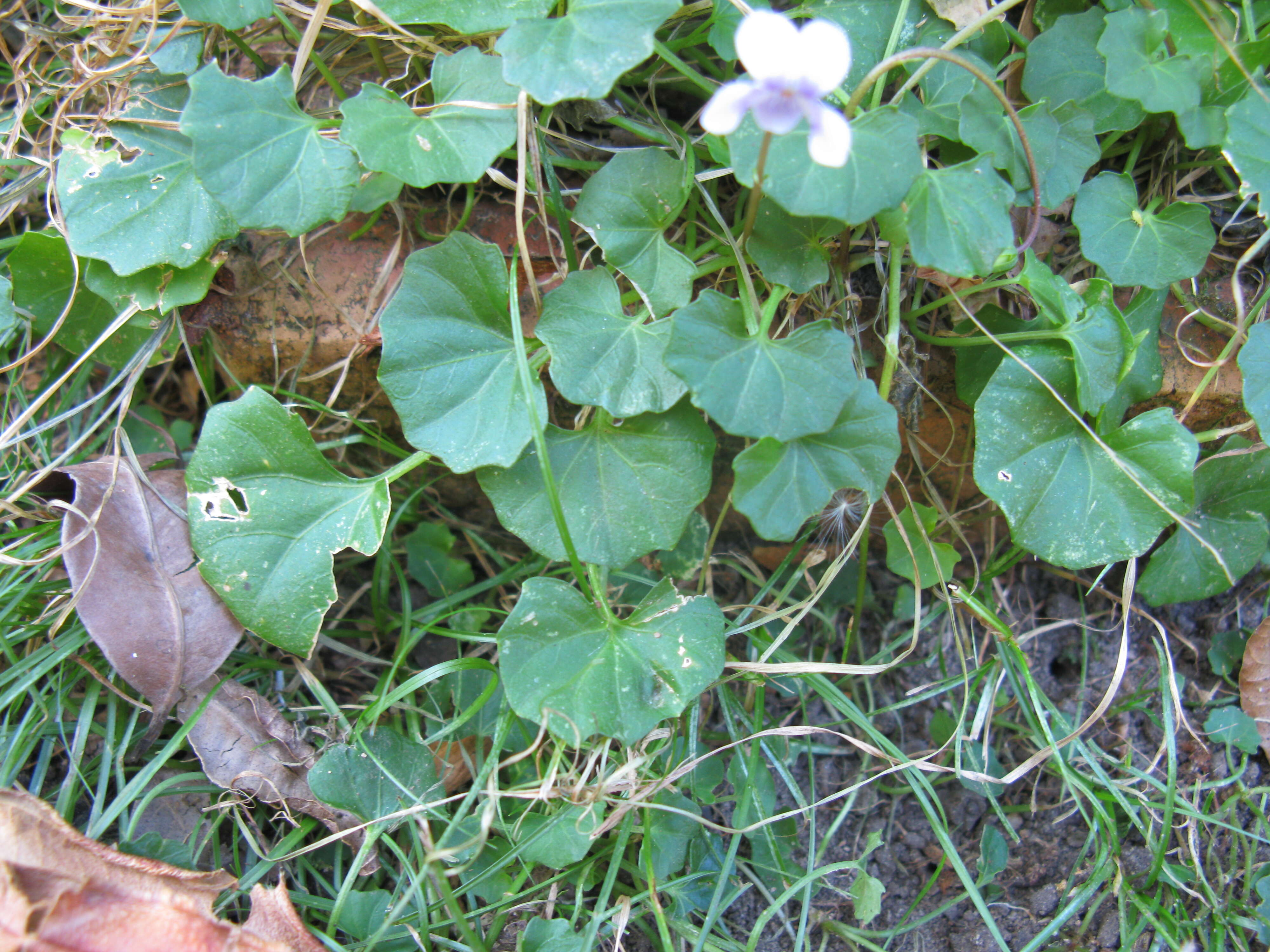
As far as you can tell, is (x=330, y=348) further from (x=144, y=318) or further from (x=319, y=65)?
(x=319, y=65)

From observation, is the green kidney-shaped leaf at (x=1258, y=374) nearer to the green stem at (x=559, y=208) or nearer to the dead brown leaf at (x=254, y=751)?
the green stem at (x=559, y=208)

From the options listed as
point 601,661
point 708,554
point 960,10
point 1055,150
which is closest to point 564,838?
point 601,661

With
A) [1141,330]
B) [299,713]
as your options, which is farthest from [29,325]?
[1141,330]

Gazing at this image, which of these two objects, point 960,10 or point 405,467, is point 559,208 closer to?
point 405,467

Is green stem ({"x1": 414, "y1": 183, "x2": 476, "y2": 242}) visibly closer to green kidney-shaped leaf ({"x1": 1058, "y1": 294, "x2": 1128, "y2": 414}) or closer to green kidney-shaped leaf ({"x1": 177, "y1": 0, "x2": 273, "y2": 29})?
green kidney-shaped leaf ({"x1": 177, "y1": 0, "x2": 273, "y2": 29})

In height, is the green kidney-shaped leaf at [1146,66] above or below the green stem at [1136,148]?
above

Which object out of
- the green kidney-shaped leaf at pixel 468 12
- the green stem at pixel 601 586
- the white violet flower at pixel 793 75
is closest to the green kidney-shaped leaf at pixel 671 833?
the green stem at pixel 601 586
